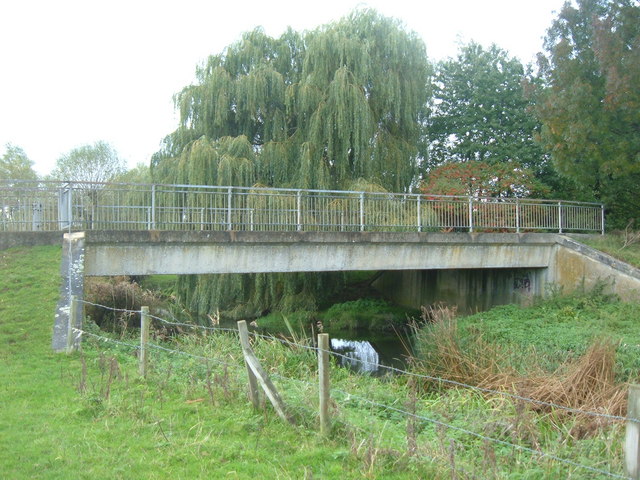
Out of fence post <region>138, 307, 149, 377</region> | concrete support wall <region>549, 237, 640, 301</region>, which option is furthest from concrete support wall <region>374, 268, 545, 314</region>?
fence post <region>138, 307, 149, 377</region>

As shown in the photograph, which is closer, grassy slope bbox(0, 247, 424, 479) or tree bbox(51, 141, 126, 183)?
grassy slope bbox(0, 247, 424, 479)

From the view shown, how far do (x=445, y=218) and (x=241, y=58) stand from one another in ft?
29.1

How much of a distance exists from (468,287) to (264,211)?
867 cm

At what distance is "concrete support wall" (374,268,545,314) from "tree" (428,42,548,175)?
638 centimetres

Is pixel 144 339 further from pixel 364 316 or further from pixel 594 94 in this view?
pixel 594 94

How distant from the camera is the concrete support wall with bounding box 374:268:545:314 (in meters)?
18.8

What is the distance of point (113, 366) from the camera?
7.21 meters

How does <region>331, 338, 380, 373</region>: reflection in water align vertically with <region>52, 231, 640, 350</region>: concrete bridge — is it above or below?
below

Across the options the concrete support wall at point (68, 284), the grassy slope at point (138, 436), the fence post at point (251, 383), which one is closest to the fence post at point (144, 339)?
the grassy slope at point (138, 436)

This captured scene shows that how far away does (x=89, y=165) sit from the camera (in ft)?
157

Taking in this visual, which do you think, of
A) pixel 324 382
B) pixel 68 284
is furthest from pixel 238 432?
pixel 68 284

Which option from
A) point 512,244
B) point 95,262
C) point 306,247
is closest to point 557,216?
point 512,244

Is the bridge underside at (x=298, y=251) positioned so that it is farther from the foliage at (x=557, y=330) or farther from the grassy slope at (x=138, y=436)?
the grassy slope at (x=138, y=436)

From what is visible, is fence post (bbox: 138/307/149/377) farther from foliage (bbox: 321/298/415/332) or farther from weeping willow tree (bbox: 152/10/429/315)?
foliage (bbox: 321/298/415/332)
